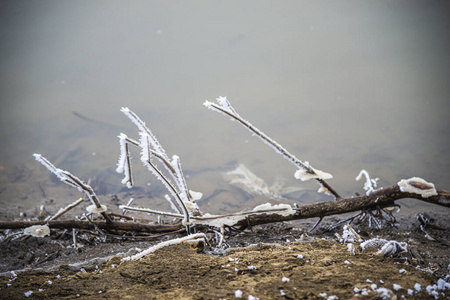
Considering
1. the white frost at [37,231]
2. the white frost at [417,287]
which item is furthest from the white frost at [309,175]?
the white frost at [37,231]

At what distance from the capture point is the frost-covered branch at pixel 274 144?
1680 millimetres

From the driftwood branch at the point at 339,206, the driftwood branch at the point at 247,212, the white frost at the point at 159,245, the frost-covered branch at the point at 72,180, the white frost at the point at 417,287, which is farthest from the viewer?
the driftwood branch at the point at 339,206

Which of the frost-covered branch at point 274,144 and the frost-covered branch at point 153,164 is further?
the frost-covered branch at point 274,144

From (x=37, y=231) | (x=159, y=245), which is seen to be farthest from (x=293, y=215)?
(x=37, y=231)

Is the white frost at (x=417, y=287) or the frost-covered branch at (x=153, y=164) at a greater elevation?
the frost-covered branch at (x=153, y=164)

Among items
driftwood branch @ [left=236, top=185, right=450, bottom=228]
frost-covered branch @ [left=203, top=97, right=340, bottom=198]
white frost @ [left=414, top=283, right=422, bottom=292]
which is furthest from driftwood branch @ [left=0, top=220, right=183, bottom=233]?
white frost @ [left=414, top=283, right=422, bottom=292]

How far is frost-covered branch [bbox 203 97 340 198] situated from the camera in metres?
1.68

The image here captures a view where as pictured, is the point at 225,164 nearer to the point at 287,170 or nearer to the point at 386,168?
the point at 287,170

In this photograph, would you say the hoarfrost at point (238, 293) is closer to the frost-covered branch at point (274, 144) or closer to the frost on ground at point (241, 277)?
the frost on ground at point (241, 277)

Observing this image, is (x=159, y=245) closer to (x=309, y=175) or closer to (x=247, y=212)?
(x=247, y=212)

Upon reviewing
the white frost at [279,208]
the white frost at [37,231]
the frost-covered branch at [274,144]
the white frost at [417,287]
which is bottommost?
the white frost at [417,287]

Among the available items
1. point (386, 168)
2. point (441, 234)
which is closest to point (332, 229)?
point (441, 234)

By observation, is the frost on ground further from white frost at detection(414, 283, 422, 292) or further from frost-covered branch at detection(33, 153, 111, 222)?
frost-covered branch at detection(33, 153, 111, 222)

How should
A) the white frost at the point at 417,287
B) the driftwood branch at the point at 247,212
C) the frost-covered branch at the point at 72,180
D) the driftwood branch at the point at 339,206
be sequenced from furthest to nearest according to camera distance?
1. the driftwood branch at the point at 339,206
2. the driftwood branch at the point at 247,212
3. the frost-covered branch at the point at 72,180
4. the white frost at the point at 417,287
